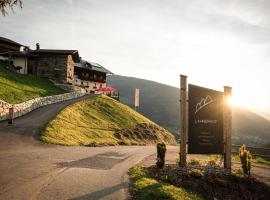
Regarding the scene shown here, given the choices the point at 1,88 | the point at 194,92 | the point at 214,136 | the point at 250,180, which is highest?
the point at 1,88

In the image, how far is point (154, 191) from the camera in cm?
979

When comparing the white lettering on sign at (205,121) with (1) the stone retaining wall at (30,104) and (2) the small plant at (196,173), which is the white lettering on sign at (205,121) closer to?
(2) the small plant at (196,173)

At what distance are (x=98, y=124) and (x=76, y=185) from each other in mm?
29185

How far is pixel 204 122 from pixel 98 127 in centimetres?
2466

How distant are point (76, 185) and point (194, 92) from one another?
6.96 metres

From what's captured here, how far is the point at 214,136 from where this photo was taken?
14.4m

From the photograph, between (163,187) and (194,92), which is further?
(194,92)

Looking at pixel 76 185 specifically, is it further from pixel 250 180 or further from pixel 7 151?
pixel 7 151

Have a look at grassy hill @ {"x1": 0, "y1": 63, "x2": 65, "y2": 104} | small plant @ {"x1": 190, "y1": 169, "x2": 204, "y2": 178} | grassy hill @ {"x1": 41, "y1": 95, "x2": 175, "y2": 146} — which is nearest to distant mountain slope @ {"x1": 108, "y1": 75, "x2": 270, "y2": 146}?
grassy hill @ {"x1": 41, "y1": 95, "x2": 175, "y2": 146}

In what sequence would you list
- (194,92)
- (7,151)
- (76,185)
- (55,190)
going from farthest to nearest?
1. (7,151)
2. (194,92)
3. (76,185)
4. (55,190)

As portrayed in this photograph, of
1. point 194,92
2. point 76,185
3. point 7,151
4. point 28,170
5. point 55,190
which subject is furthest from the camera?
point 7,151

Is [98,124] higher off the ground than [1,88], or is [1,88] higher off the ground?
[1,88]

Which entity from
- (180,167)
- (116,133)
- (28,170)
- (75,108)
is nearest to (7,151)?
(28,170)

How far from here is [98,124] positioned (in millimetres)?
39281
